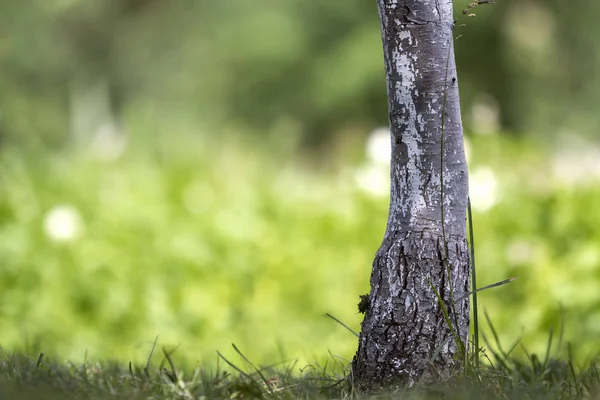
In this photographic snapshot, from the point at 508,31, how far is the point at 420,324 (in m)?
5.91

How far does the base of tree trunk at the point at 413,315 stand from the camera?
1202 mm

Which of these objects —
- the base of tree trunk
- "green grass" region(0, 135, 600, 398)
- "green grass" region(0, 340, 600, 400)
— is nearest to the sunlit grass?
"green grass" region(0, 135, 600, 398)

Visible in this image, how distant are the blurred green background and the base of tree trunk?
0.59 meters

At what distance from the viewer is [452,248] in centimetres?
122

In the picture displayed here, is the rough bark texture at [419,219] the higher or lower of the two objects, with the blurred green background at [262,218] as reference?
lower

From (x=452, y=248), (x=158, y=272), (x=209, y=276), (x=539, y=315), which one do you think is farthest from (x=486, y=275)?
(x=452, y=248)

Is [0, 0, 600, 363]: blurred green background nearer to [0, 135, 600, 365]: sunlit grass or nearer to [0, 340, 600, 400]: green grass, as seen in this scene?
[0, 135, 600, 365]: sunlit grass

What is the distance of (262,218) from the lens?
3.77 m

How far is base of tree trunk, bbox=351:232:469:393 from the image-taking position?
1.20 metres

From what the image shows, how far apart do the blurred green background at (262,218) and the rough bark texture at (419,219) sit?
23.6 inches

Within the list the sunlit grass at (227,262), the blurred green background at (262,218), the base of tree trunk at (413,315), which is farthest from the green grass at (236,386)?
the sunlit grass at (227,262)

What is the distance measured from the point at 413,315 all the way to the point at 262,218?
259 centimetres

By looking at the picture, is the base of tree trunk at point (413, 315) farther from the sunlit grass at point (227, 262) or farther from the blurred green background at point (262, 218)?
the sunlit grass at point (227, 262)

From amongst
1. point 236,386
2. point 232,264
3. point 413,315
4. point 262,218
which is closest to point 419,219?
point 413,315
